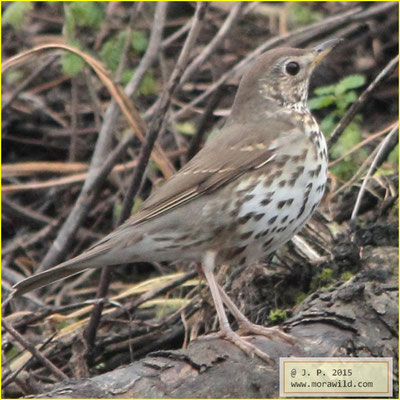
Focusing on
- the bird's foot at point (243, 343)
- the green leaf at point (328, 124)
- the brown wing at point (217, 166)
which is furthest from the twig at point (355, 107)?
the bird's foot at point (243, 343)

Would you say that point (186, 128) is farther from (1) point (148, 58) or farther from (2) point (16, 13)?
(2) point (16, 13)

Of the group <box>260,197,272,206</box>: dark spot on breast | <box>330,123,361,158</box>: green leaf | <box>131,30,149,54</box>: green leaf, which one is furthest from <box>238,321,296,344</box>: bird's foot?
<box>131,30,149,54</box>: green leaf

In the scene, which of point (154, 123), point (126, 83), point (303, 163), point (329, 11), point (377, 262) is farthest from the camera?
point (329, 11)

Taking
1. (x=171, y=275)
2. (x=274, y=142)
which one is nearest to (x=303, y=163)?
(x=274, y=142)

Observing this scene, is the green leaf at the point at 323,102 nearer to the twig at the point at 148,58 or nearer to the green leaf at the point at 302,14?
the twig at the point at 148,58

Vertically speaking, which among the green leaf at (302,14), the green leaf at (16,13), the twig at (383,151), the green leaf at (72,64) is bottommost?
the twig at (383,151)

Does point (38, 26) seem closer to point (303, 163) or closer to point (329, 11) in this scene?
point (329, 11)

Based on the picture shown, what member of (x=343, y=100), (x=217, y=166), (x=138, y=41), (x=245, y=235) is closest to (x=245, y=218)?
(x=245, y=235)
